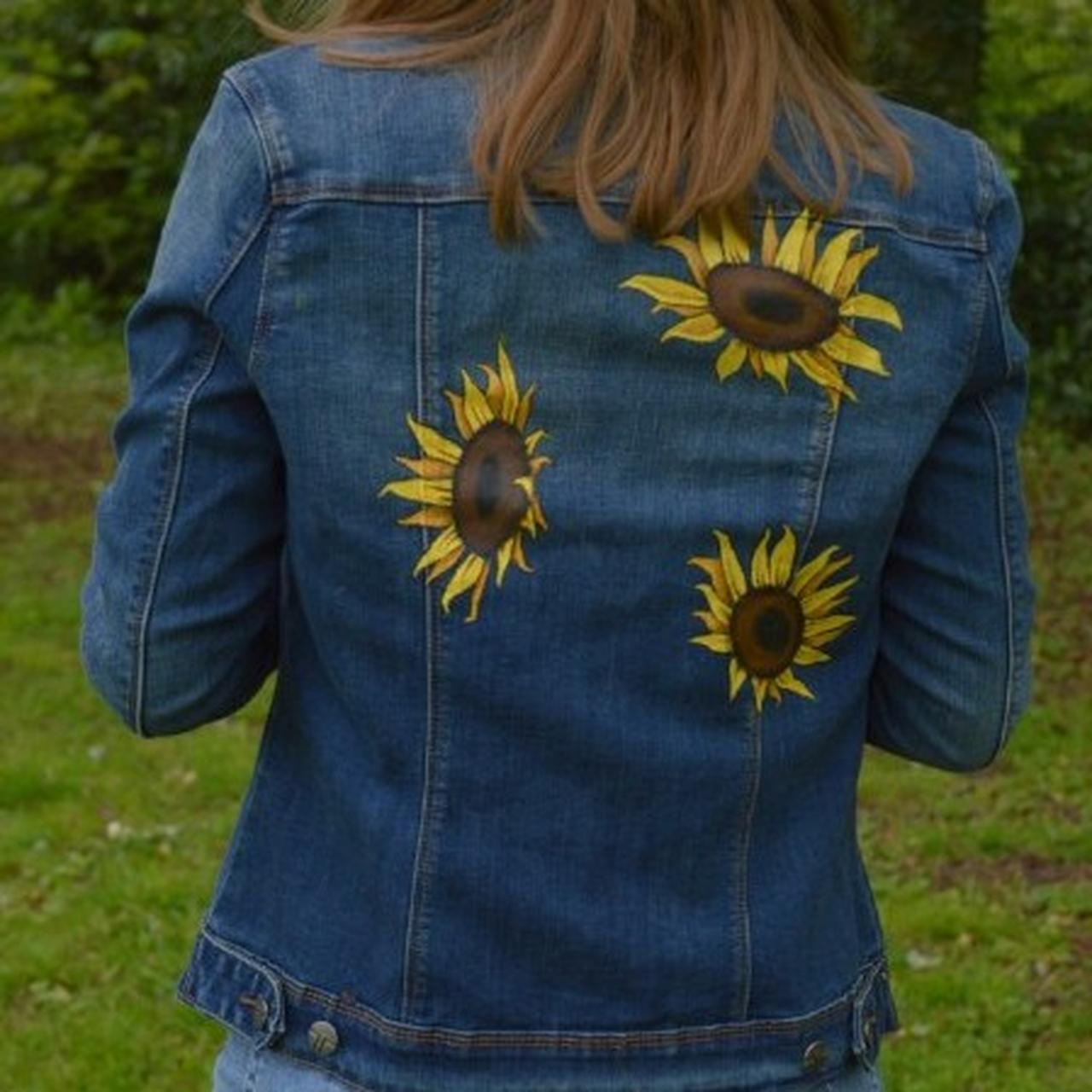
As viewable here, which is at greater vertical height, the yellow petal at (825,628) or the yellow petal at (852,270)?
the yellow petal at (852,270)

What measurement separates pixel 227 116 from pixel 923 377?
1.70 feet

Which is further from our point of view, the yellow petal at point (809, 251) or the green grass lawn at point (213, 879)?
the green grass lawn at point (213, 879)

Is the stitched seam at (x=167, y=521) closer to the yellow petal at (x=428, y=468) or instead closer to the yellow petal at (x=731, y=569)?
the yellow petal at (x=428, y=468)

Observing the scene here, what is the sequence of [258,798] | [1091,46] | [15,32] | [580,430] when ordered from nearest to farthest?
[580,430] < [258,798] < [1091,46] < [15,32]

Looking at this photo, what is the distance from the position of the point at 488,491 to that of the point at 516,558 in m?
0.05

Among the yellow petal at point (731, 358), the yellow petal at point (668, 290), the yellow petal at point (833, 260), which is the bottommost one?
the yellow petal at point (731, 358)

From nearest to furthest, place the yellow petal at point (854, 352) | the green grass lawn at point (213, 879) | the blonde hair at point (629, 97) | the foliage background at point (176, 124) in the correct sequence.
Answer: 1. the blonde hair at point (629, 97)
2. the yellow petal at point (854, 352)
3. the green grass lawn at point (213, 879)
4. the foliage background at point (176, 124)

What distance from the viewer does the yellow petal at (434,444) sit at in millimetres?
1719

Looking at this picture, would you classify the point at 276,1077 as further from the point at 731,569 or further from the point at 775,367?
the point at 775,367

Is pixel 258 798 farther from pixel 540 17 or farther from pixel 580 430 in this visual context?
pixel 540 17

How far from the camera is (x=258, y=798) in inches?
73.1

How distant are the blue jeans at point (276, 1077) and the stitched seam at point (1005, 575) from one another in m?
0.30

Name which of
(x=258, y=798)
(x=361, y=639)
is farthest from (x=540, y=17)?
(x=258, y=798)

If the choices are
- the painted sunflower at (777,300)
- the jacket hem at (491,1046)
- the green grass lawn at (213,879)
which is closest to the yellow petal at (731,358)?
the painted sunflower at (777,300)
